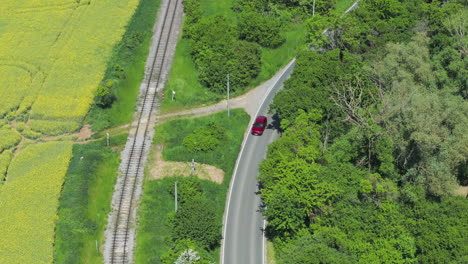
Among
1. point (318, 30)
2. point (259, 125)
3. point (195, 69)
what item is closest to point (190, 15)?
point (195, 69)

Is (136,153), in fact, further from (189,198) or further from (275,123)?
(275,123)

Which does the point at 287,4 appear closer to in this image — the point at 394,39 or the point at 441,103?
the point at 394,39

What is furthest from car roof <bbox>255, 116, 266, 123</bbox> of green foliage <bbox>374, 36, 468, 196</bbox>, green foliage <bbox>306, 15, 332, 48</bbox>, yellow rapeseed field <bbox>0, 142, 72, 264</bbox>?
yellow rapeseed field <bbox>0, 142, 72, 264</bbox>

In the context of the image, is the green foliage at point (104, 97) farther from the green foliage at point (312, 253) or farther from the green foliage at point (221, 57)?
→ the green foliage at point (312, 253)

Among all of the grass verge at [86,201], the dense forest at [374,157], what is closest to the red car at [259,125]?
the dense forest at [374,157]

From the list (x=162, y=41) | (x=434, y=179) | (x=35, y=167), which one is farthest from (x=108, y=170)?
(x=434, y=179)
